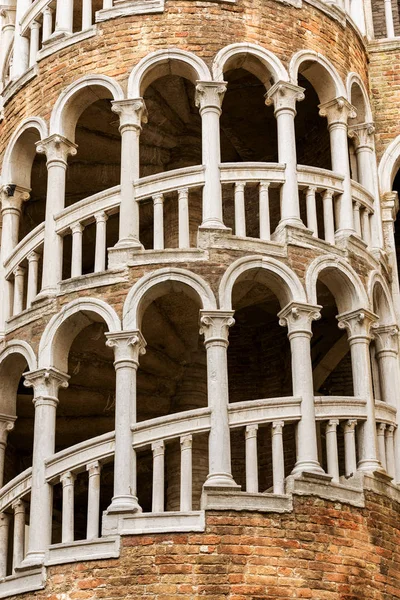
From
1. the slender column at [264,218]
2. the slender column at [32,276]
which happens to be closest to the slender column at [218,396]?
the slender column at [264,218]

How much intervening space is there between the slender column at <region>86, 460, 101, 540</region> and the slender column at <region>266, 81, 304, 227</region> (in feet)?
12.3

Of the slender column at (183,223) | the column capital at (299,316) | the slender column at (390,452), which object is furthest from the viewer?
the slender column at (390,452)

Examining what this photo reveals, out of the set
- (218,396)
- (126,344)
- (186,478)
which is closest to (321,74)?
(126,344)

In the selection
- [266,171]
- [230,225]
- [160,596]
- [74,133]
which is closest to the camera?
[160,596]

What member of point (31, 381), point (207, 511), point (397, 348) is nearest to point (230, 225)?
point (397, 348)

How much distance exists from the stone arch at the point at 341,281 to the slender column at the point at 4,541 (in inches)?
183

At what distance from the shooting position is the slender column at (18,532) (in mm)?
13633

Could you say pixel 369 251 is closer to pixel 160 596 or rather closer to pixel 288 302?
pixel 288 302

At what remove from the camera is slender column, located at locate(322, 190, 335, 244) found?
48.4ft

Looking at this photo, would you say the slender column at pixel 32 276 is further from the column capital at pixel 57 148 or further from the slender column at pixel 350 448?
the slender column at pixel 350 448

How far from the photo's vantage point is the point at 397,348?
15.3 metres

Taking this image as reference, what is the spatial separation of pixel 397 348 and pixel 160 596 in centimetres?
484

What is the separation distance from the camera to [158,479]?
12906 mm

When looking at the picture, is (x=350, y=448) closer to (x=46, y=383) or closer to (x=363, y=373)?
(x=363, y=373)
